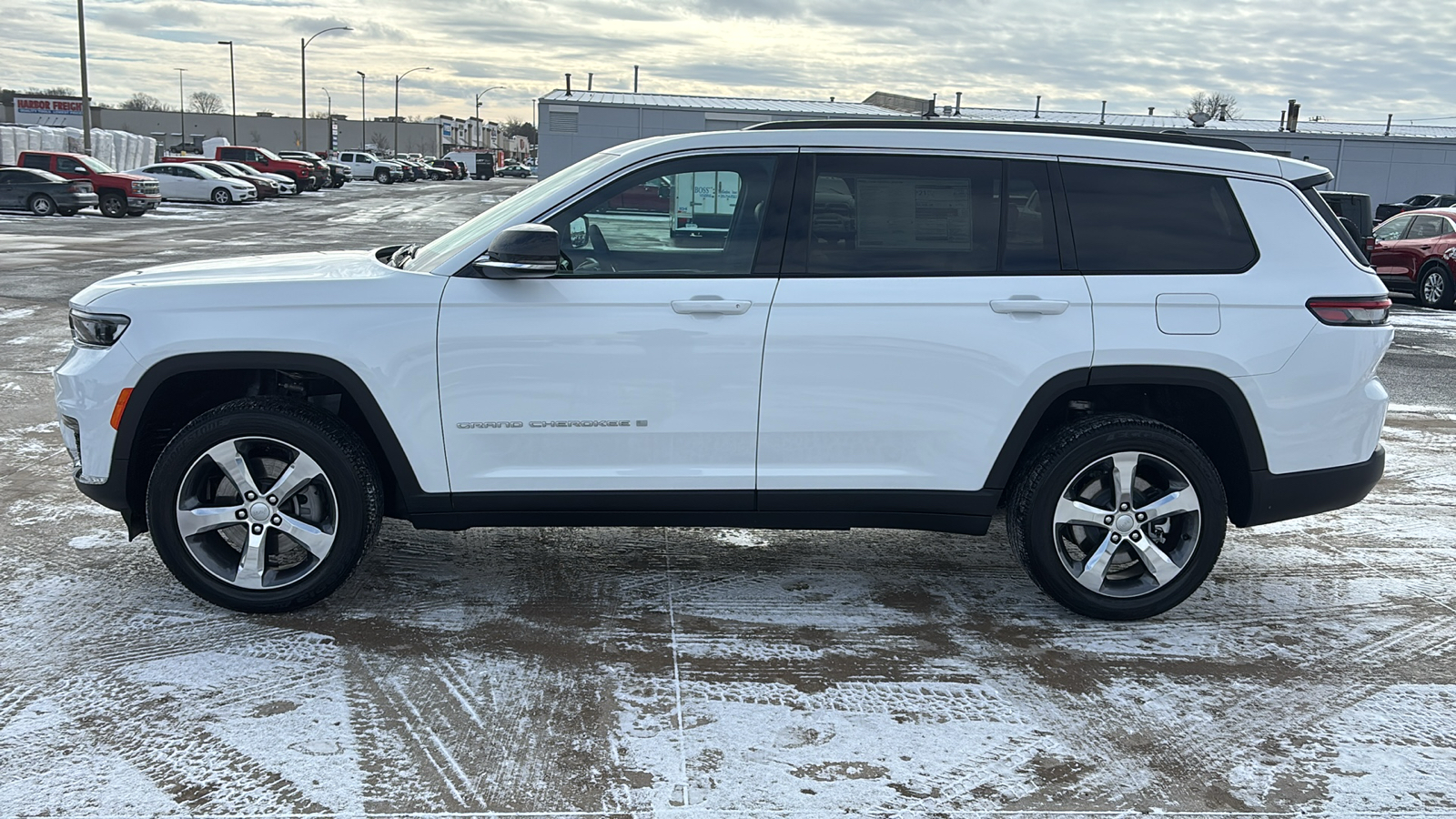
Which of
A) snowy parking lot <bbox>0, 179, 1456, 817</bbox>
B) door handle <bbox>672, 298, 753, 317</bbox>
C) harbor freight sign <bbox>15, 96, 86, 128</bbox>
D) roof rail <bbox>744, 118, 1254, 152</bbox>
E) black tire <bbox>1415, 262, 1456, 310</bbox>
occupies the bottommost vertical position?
snowy parking lot <bbox>0, 179, 1456, 817</bbox>

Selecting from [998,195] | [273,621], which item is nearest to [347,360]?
[273,621]

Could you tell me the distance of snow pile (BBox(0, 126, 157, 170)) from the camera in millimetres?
45844

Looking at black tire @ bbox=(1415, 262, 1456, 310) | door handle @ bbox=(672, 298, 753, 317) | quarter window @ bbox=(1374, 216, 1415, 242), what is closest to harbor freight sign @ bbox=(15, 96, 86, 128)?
quarter window @ bbox=(1374, 216, 1415, 242)

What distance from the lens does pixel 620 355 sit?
414 cm

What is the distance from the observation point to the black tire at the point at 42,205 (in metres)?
31.0

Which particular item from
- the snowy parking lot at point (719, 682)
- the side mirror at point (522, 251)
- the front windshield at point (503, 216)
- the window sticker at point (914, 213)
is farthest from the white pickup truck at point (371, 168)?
the window sticker at point (914, 213)

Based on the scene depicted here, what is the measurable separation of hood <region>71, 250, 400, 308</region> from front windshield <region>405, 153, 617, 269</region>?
16cm

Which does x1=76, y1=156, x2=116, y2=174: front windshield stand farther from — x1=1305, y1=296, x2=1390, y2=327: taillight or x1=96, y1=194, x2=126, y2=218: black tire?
x1=1305, y1=296, x2=1390, y2=327: taillight

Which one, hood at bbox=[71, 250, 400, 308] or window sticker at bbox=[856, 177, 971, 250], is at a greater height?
window sticker at bbox=[856, 177, 971, 250]

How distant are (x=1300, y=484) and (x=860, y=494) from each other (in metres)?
1.70

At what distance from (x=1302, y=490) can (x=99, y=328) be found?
14.9 feet

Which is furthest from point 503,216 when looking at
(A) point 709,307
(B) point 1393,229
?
(B) point 1393,229

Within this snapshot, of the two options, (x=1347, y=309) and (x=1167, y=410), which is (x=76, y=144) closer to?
(x=1167, y=410)

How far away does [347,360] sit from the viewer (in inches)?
162
